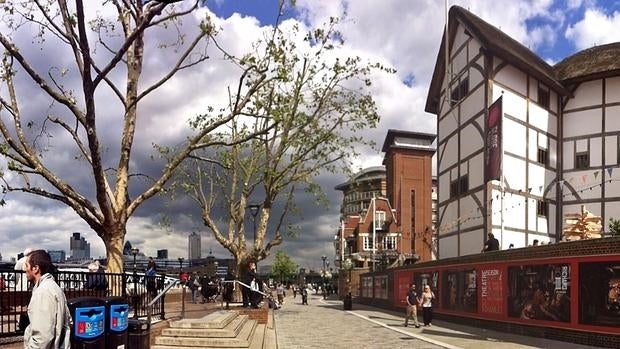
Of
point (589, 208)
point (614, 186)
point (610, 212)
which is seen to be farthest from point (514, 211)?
point (614, 186)

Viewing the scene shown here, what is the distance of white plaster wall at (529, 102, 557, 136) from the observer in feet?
110

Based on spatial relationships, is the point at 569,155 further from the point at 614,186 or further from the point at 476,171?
the point at 476,171

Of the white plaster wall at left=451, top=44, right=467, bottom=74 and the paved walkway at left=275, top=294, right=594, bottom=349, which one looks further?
the white plaster wall at left=451, top=44, right=467, bottom=74

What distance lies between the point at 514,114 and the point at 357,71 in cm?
938

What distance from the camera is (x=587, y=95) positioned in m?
34.8

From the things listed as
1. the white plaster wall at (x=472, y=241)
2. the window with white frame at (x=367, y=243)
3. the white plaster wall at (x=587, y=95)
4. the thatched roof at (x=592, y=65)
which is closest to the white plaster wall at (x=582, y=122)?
the white plaster wall at (x=587, y=95)

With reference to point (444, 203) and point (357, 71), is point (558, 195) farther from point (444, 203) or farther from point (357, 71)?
point (357, 71)

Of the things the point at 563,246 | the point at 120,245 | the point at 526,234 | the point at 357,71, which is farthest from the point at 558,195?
the point at 120,245

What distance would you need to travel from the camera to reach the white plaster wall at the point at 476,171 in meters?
31.9

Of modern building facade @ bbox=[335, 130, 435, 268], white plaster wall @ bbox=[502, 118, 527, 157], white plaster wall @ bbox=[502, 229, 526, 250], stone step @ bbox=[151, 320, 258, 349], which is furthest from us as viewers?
modern building facade @ bbox=[335, 130, 435, 268]

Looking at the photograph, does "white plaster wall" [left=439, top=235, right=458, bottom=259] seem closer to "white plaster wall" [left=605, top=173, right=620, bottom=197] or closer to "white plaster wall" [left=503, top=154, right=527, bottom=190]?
"white plaster wall" [left=503, top=154, right=527, bottom=190]

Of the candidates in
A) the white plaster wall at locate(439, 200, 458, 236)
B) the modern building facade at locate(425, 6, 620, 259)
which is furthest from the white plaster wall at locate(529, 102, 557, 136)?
the white plaster wall at locate(439, 200, 458, 236)

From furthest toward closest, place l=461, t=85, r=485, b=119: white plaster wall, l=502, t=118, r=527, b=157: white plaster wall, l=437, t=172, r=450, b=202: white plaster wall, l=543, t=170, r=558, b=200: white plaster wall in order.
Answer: l=437, t=172, r=450, b=202: white plaster wall, l=543, t=170, r=558, b=200: white plaster wall, l=461, t=85, r=485, b=119: white plaster wall, l=502, t=118, r=527, b=157: white plaster wall

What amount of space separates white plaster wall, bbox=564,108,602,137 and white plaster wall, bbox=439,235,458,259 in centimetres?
881
